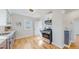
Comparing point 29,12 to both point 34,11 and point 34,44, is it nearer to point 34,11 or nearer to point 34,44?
point 34,11

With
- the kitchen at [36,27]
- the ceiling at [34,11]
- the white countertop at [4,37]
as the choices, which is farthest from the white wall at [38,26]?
the white countertop at [4,37]

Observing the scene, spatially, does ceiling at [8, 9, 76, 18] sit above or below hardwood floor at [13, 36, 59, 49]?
above

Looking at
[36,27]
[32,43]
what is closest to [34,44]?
[32,43]

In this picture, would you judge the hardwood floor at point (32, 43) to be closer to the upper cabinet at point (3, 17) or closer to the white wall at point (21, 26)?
the white wall at point (21, 26)

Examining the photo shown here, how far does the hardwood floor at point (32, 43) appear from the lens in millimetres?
1452

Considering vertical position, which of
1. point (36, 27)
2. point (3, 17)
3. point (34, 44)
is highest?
point (3, 17)

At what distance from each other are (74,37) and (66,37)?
0.39 feet

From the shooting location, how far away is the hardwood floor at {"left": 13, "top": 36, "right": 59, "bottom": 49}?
1.45 meters

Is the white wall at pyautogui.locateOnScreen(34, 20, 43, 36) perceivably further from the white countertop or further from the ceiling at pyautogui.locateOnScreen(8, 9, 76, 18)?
the white countertop

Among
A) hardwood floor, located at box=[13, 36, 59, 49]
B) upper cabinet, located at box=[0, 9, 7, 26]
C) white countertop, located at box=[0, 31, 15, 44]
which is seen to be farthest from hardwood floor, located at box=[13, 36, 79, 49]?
upper cabinet, located at box=[0, 9, 7, 26]

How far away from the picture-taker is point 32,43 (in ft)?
4.83

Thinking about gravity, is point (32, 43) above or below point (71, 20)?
below
